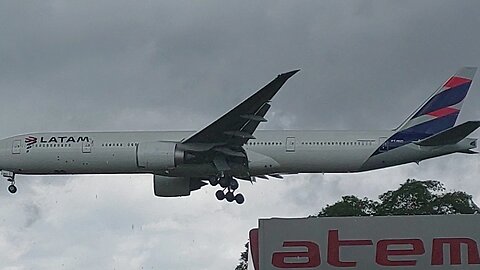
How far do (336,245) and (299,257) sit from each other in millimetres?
510

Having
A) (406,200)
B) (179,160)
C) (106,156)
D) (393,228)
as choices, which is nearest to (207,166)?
(179,160)

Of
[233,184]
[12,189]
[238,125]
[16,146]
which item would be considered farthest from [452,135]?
[12,189]

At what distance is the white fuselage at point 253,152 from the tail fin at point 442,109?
165cm

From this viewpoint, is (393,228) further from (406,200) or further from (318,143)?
(406,200)

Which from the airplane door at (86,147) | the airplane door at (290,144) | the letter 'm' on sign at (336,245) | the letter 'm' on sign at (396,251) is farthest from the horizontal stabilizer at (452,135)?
the letter 'm' on sign at (336,245)

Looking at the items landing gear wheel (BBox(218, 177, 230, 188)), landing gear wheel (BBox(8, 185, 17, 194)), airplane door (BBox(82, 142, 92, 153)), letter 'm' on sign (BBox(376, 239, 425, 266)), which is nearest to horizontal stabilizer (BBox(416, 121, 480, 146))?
landing gear wheel (BBox(218, 177, 230, 188))

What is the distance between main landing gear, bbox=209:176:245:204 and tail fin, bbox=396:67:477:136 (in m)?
8.11

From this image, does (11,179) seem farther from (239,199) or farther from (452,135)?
(452,135)

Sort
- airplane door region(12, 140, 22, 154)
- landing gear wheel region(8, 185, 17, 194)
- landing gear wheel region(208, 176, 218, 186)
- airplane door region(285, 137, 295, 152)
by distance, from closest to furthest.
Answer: airplane door region(285, 137, 295, 152), landing gear wheel region(208, 176, 218, 186), airplane door region(12, 140, 22, 154), landing gear wheel region(8, 185, 17, 194)

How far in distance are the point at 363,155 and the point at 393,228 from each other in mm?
29195

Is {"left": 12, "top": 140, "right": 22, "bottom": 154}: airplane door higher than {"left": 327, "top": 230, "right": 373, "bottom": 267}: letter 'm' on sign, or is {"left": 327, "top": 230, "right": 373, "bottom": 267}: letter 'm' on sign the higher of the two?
{"left": 12, "top": 140, "right": 22, "bottom": 154}: airplane door

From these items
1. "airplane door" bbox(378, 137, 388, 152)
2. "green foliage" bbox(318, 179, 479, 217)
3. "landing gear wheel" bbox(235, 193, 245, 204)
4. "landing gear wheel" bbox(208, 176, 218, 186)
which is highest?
"green foliage" bbox(318, 179, 479, 217)

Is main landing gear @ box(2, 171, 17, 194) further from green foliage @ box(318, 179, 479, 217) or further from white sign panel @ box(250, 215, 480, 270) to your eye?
white sign panel @ box(250, 215, 480, 270)

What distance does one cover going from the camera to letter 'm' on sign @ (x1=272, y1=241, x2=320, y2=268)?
1130 cm
